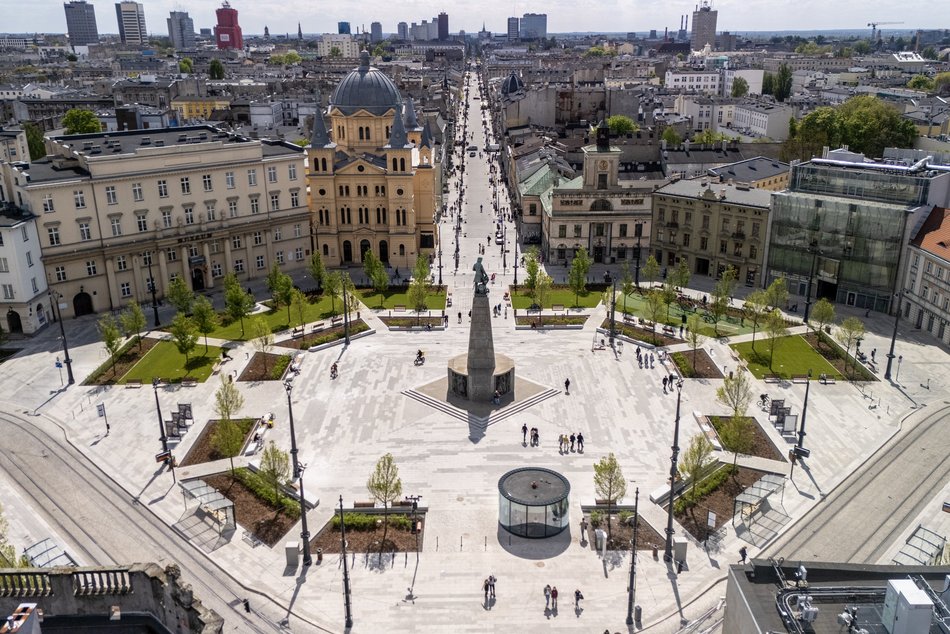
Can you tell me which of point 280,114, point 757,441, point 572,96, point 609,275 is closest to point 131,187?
point 609,275

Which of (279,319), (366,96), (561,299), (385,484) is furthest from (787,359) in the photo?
(366,96)

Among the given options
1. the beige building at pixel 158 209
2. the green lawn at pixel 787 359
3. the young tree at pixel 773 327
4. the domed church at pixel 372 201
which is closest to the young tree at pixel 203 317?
the beige building at pixel 158 209

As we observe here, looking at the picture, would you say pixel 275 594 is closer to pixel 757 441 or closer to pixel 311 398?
pixel 311 398

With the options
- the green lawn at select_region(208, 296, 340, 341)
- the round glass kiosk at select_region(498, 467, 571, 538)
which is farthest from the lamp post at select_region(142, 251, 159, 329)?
the round glass kiosk at select_region(498, 467, 571, 538)

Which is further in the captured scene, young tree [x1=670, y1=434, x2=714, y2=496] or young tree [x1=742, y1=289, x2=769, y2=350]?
young tree [x1=742, y1=289, x2=769, y2=350]

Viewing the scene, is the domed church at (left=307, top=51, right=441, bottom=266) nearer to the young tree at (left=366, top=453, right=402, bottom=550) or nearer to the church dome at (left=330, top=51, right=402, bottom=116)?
the church dome at (left=330, top=51, right=402, bottom=116)

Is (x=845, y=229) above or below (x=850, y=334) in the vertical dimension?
above

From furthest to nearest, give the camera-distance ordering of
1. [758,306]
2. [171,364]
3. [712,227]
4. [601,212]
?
1. [601,212]
2. [712,227]
3. [758,306]
4. [171,364]

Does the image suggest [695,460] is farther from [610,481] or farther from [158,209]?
[158,209]
